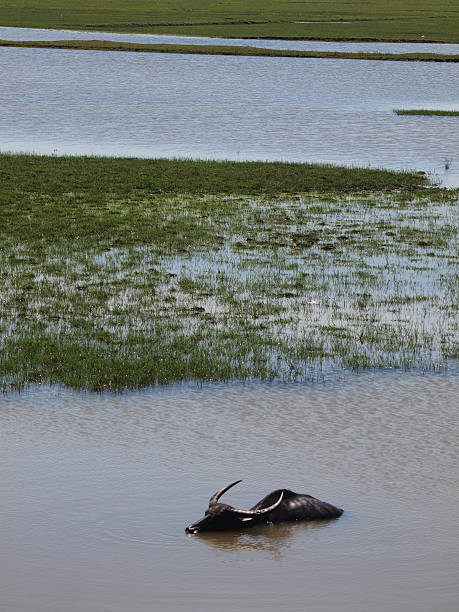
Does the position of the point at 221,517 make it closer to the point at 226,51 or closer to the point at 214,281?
the point at 214,281

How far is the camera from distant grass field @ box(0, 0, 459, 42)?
111 m

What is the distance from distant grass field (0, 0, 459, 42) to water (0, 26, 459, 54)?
4.46ft

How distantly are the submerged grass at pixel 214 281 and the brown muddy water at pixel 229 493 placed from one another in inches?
40.7

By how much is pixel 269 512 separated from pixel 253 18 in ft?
401

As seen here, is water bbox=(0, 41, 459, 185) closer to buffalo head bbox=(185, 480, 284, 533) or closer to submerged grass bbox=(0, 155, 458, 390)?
submerged grass bbox=(0, 155, 458, 390)

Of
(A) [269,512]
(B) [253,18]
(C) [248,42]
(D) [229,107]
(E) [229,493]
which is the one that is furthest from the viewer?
(B) [253,18]

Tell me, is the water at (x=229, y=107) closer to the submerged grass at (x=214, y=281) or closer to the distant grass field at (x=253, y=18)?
the submerged grass at (x=214, y=281)

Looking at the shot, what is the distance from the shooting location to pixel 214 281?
20.2 metres

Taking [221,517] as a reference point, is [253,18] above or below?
above

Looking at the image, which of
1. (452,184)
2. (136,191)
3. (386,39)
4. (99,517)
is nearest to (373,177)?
(452,184)

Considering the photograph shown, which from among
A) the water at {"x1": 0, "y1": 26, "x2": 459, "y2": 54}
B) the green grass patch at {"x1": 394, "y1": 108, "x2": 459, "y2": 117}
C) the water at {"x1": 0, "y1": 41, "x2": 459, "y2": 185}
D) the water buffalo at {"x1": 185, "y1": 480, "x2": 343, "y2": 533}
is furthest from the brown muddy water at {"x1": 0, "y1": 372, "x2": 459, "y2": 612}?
the water at {"x1": 0, "y1": 26, "x2": 459, "y2": 54}

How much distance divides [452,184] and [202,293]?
55.9ft

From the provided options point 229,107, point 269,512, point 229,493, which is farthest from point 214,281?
point 229,107

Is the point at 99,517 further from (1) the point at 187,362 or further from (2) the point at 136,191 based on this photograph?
(2) the point at 136,191
